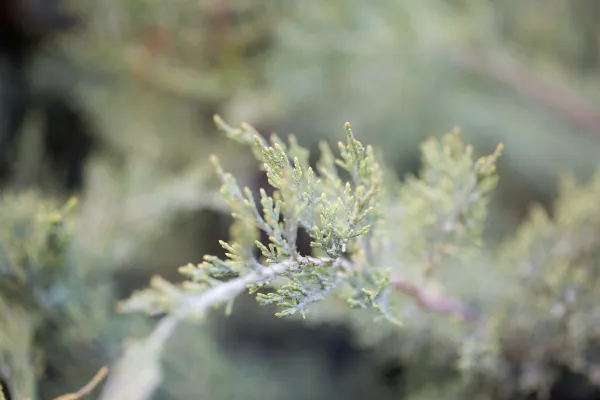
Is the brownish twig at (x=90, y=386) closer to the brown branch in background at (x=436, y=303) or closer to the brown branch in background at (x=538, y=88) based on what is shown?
the brown branch in background at (x=436, y=303)

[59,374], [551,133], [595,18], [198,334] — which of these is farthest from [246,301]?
[595,18]

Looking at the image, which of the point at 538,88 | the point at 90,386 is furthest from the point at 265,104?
the point at 90,386

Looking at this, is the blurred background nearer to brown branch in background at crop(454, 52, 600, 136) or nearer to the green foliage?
brown branch in background at crop(454, 52, 600, 136)

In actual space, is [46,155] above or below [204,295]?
above

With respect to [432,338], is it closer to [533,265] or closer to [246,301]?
[533,265]

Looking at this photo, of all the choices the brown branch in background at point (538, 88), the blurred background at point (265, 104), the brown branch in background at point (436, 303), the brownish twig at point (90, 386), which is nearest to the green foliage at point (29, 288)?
the brownish twig at point (90, 386)

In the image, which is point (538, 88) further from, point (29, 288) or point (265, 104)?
point (29, 288)

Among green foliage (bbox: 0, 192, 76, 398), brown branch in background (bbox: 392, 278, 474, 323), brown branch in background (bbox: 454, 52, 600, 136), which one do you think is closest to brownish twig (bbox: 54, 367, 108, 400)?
green foliage (bbox: 0, 192, 76, 398)

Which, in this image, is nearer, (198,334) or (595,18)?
(198,334)
